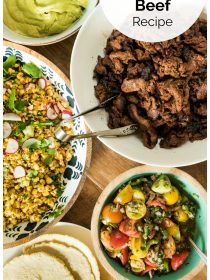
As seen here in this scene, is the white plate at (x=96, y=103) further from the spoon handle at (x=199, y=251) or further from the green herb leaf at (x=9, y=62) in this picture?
the spoon handle at (x=199, y=251)

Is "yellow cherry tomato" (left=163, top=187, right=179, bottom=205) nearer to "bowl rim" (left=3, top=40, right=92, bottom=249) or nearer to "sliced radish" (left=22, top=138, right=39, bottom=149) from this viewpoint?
"bowl rim" (left=3, top=40, right=92, bottom=249)

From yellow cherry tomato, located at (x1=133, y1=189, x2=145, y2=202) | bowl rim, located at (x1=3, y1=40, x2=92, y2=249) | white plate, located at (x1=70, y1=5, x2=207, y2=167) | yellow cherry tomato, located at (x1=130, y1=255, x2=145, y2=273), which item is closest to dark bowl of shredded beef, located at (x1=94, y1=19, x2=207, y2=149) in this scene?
white plate, located at (x1=70, y1=5, x2=207, y2=167)

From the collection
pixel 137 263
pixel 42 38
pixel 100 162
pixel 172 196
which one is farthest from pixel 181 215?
pixel 42 38

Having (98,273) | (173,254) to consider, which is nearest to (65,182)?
(98,273)

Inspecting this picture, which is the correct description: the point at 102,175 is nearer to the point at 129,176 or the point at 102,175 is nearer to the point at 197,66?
the point at 129,176

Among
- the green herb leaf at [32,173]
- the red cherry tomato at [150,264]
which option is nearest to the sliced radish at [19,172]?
the green herb leaf at [32,173]

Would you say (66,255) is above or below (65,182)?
below
